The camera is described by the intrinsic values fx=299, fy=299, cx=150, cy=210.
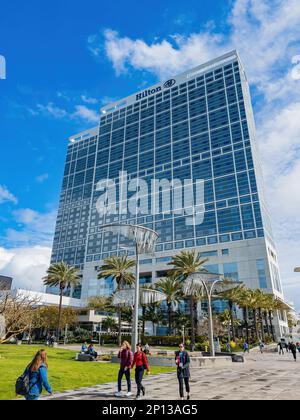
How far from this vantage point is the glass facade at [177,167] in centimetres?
8769

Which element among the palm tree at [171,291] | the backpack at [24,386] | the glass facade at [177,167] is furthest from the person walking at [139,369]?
the glass facade at [177,167]

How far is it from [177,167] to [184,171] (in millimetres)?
4217

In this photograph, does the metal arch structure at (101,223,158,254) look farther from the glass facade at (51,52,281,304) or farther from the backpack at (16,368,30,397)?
the glass facade at (51,52,281,304)

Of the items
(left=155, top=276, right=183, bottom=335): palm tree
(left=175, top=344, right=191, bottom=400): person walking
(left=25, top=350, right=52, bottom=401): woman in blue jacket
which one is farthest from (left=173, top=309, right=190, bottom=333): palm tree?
(left=25, top=350, right=52, bottom=401): woman in blue jacket

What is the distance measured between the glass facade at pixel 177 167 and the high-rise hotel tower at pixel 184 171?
331 millimetres

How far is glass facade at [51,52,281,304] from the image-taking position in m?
87.7

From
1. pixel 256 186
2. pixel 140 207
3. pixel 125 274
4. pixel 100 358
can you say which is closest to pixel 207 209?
pixel 256 186

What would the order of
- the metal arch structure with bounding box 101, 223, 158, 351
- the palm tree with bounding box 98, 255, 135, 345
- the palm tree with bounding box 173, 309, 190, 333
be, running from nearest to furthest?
1. the metal arch structure with bounding box 101, 223, 158, 351
2. the palm tree with bounding box 98, 255, 135, 345
3. the palm tree with bounding box 173, 309, 190, 333

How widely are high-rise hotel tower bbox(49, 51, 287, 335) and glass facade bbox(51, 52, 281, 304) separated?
0.33 metres

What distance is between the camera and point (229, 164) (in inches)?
3725

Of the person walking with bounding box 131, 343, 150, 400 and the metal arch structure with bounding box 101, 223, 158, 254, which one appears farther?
the metal arch structure with bounding box 101, 223, 158, 254

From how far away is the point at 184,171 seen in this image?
104312 millimetres

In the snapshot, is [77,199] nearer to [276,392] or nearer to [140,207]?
[140,207]

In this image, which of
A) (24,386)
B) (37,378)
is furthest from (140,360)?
(24,386)
